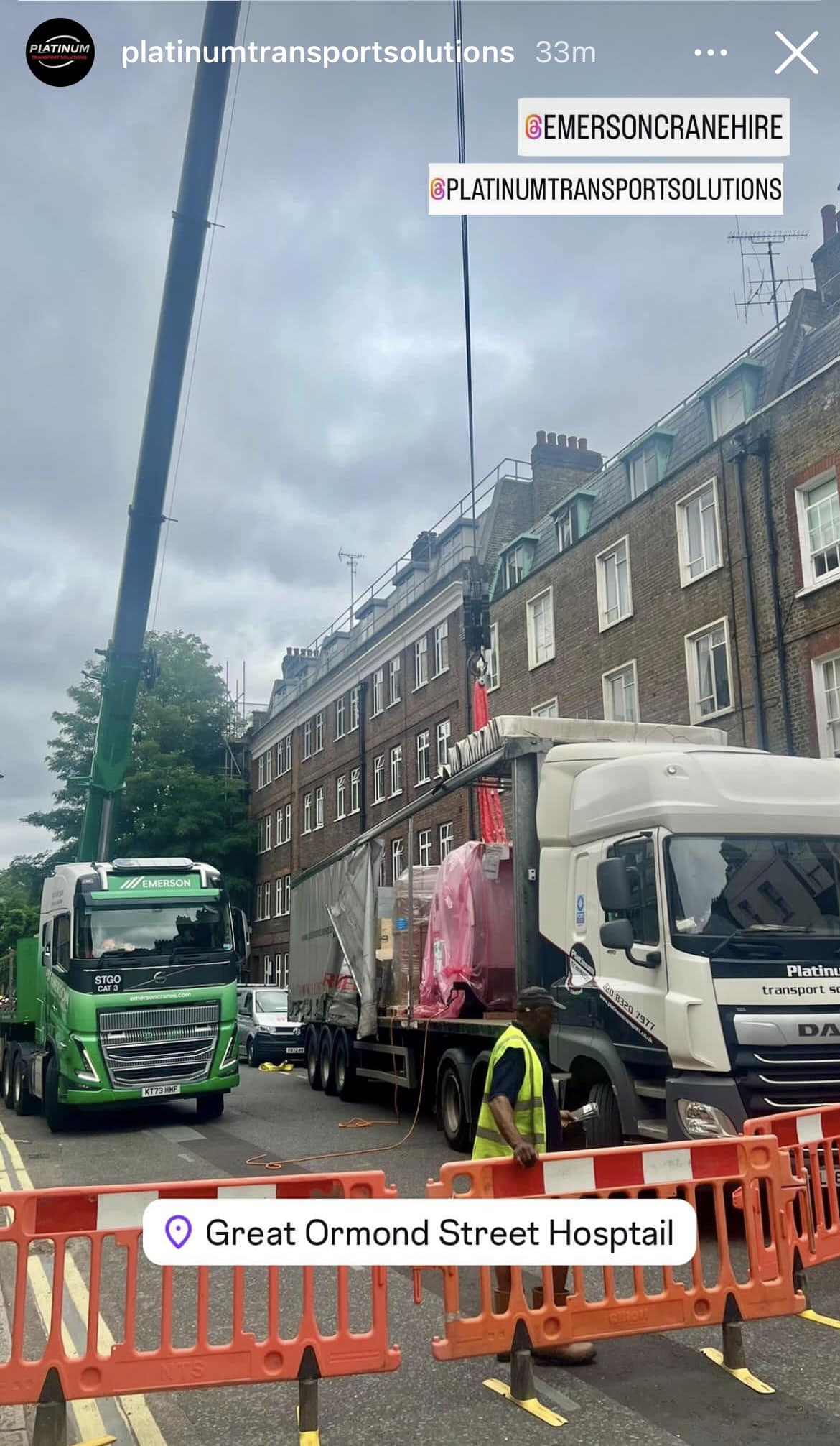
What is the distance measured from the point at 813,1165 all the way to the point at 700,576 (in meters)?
17.2

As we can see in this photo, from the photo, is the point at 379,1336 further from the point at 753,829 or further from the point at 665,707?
the point at 665,707

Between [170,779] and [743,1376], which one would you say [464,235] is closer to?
[743,1376]

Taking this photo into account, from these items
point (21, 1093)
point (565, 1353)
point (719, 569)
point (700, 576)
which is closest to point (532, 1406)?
point (565, 1353)

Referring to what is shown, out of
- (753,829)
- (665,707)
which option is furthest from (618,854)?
(665,707)

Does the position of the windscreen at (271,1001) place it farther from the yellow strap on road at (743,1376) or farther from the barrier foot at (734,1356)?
the barrier foot at (734,1356)

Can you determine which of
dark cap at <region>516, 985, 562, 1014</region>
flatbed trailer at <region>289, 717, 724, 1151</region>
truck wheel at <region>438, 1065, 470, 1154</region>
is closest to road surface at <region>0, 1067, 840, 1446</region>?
dark cap at <region>516, 985, 562, 1014</region>

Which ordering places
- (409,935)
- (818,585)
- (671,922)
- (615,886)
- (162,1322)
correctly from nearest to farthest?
1. (162,1322)
2. (671,922)
3. (615,886)
4. (409,935)
5. (818,585)

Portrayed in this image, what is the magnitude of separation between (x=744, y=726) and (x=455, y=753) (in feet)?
34.3

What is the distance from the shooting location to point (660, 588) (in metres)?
23.4

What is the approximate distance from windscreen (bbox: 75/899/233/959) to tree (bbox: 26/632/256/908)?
31.4m

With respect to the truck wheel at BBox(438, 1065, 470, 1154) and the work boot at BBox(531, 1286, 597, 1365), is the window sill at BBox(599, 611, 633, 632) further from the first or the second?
the work boot at BBox(531, 1286, 597, 1365)

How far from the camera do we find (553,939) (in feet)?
30.4

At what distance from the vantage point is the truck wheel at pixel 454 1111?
431 inches

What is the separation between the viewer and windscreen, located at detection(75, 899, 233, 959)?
13.7 meters
